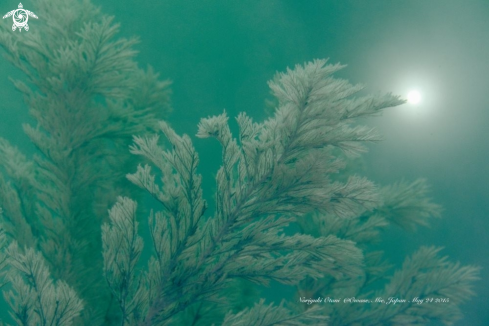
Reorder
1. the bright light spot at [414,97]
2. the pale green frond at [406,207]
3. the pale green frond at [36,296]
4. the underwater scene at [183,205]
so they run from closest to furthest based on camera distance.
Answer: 1. the pale green frond at [36,296]
2. the underwater scene at [183,205]
3. the pale green frond at [406,207]
4. the bright light spot at [414,97]

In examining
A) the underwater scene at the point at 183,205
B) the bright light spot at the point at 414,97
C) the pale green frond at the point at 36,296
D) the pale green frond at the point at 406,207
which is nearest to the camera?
the pale green frond at the point at 36,296

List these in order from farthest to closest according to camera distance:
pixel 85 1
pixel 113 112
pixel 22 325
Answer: pixel 85 1 < pixel 113 112 < pixel 22 325

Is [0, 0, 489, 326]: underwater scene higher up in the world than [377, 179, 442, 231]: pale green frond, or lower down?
lower down

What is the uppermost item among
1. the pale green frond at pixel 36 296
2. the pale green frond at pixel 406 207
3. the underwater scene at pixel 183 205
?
the pale green frond at pixel 406 207

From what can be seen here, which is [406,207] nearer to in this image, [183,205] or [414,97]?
[183,205]

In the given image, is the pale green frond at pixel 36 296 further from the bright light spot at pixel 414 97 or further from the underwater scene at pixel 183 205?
the bright light spot at pixel 414 97

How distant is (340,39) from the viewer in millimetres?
8633

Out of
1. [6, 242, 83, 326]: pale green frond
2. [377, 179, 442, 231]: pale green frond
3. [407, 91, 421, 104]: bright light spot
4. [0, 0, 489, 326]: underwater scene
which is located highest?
[407, 91, 421, 104]: bright light spot

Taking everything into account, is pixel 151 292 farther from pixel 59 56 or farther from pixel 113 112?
pixel 59 56

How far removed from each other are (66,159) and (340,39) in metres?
7.58

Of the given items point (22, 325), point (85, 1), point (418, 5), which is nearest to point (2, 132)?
point (85, 1)

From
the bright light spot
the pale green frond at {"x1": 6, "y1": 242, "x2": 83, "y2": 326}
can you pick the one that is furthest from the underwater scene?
the bright light spot

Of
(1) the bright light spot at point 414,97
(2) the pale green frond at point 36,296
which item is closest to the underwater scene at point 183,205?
(2) the pale green frond at point 36,296

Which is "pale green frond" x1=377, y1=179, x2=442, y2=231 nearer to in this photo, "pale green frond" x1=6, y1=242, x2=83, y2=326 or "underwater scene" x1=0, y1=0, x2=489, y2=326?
"underwater scene" x1=0, y1=0, x2=489, y2=326
